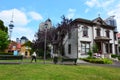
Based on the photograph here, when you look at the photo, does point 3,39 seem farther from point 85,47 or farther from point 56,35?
point 85,47

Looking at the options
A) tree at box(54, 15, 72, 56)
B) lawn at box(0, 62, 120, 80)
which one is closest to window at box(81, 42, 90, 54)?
tree at box(54, 15, 72, 56)

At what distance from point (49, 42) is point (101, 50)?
12184 millimetres

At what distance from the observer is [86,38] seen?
124ft

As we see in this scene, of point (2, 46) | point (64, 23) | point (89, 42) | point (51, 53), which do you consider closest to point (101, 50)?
point (89, 42)

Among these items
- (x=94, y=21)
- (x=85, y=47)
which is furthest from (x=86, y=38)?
(x=94, y=21)

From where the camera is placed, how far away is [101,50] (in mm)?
38250

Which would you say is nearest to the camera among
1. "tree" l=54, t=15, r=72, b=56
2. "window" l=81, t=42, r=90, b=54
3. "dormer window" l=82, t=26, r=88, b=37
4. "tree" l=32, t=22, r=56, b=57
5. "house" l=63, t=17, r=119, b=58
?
"tree" l=54, t=15, r=72, b=56

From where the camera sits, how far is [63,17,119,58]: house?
36.7 metres

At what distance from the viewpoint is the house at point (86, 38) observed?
120ft

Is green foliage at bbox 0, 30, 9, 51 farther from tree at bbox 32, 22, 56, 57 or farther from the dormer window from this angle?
the dormer window

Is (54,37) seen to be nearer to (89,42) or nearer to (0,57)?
(89,42)

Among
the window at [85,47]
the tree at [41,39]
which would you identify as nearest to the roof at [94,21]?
the window at [85,47]

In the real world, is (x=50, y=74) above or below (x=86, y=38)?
below

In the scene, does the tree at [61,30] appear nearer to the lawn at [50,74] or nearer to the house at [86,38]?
the house at [86,38]
